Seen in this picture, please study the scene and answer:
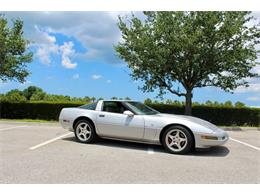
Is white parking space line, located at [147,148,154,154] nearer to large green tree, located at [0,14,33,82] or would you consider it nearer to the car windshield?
the car windshield

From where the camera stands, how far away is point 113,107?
765cm

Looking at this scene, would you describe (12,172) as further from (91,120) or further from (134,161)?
(91,120)

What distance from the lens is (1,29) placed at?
1655 cm

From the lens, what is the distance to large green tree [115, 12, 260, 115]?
13461 mm

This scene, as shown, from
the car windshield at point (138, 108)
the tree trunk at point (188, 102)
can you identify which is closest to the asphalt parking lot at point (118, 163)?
the car windshield at point (138, 108)

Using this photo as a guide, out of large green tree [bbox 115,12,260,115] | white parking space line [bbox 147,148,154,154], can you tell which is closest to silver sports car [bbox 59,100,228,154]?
white parking space line [bbox 147,148,154,154]

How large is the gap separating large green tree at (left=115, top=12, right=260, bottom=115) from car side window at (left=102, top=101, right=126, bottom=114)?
6387 mm

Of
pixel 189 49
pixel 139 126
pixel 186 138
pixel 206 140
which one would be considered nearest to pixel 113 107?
pixel 139 126

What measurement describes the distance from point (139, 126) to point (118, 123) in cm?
61

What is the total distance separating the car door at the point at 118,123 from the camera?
23.2 ft

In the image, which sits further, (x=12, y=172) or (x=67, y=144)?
(x=67, y=144)

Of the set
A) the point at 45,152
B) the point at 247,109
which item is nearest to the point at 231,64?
the point at 247,109

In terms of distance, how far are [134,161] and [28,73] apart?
13407mm
